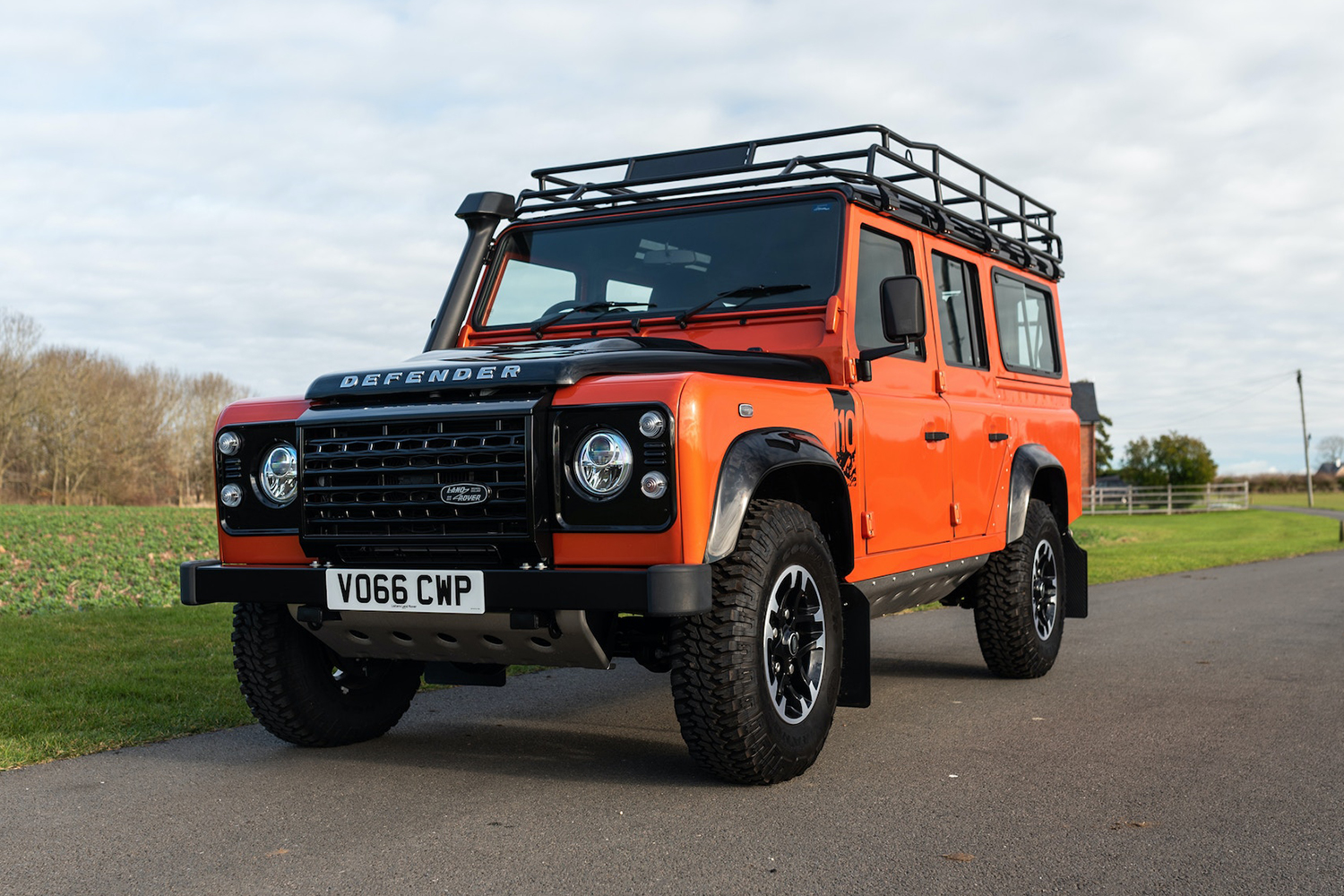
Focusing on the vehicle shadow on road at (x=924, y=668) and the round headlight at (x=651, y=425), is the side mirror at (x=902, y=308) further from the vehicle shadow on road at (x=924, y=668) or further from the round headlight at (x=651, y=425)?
the vehicle shadow on road at (x=924, y=668)

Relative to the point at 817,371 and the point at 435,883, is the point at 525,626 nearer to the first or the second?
the point at 435,883

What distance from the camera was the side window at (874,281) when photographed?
555 cm

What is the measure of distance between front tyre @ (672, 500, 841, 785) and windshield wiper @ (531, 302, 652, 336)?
153 centimetres

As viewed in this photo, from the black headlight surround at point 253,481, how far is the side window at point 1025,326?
4364 mm

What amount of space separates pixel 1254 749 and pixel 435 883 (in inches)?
144

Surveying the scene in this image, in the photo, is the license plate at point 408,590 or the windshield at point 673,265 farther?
the windshield at point 673,265

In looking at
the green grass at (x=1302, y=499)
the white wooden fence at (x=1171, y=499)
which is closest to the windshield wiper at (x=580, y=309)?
the white wooden fence at (x=1171, y=499)

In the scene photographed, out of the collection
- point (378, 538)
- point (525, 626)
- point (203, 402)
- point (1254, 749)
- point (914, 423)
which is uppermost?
point (203, 402)

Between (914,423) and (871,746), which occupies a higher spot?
(914,423)

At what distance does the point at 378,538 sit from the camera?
4.48m

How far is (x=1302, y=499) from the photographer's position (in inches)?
2938

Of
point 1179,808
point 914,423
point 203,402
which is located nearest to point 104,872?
point 1179,808

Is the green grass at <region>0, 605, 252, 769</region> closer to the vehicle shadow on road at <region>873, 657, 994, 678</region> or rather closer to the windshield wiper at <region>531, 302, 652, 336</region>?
the windshield wiper at <region>531, 302, 652, 336</region>

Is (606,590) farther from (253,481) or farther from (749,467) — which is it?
(253,481)
